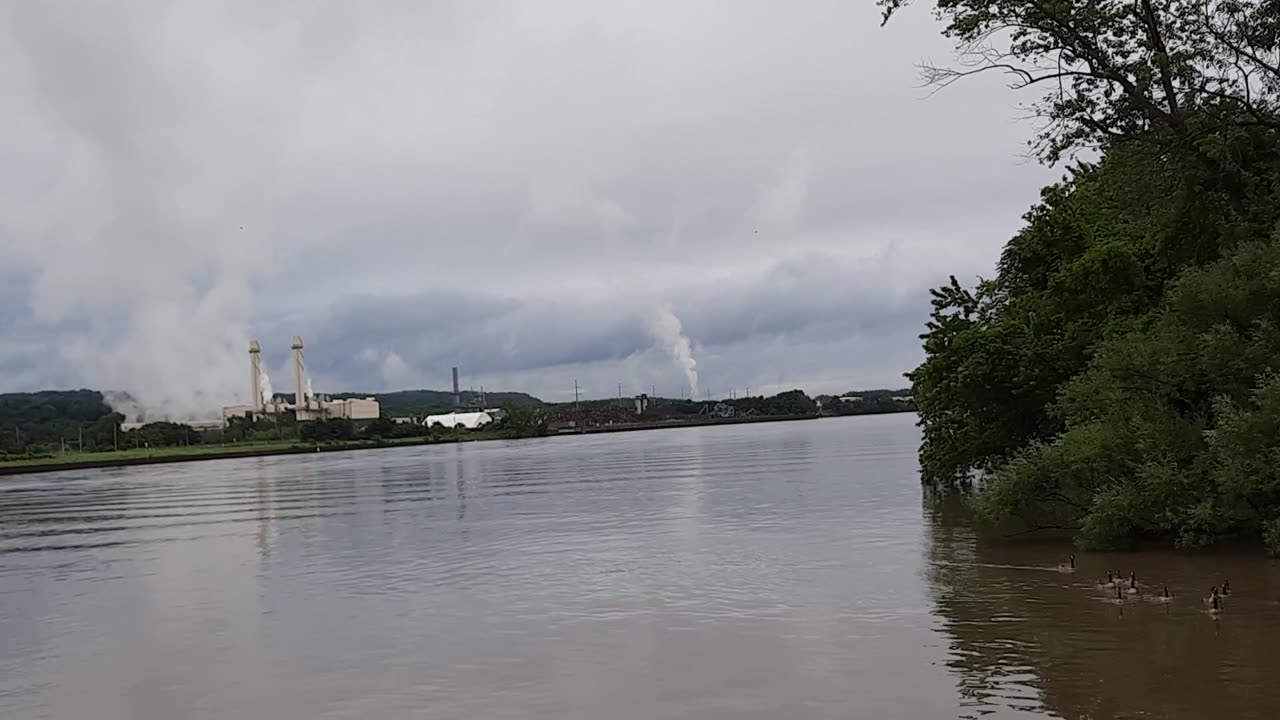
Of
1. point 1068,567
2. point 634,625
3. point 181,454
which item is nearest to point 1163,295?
point 1068,567

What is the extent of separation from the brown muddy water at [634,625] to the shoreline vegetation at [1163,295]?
1.18 m

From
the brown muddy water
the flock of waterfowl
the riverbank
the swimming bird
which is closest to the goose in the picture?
the flock of waterfowl

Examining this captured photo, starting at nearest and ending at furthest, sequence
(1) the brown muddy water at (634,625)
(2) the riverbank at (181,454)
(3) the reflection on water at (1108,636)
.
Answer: (3) the reflection on water at (1108,636) → (1) the brown muddy water at (634,625) → (2) the riverbank at (181,454)

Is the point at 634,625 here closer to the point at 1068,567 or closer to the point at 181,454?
the point at 1068,567

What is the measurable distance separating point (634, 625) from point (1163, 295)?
14.8 m

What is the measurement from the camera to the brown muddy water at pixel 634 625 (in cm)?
1359

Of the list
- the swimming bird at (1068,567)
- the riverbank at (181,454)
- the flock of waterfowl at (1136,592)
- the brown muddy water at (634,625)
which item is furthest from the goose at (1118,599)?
the riverbank at (181,454)

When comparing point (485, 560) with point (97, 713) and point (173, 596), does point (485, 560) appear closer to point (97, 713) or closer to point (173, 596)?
point (173, 596)

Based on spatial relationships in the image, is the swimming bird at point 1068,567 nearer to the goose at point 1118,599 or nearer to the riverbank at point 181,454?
the goose at point 1118,599

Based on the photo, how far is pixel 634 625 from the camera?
18.2m

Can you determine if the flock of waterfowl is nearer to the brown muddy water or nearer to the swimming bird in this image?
the brown muddy water

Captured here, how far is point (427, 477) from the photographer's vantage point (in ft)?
236

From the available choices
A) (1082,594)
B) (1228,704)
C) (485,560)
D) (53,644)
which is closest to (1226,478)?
(1082,594)

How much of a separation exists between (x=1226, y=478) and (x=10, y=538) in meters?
38.5
